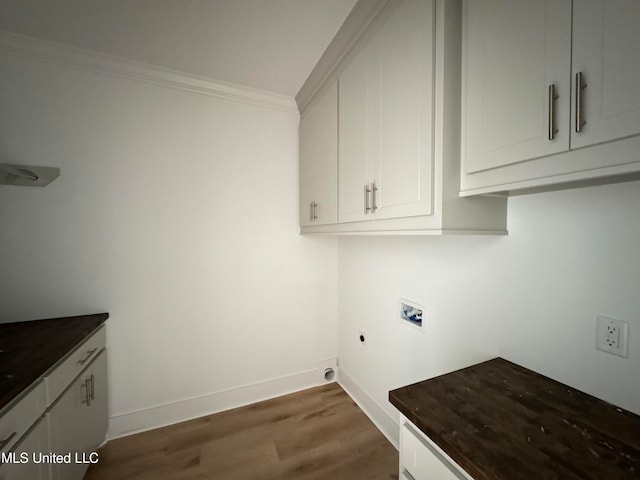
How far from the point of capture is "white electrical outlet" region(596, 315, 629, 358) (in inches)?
31.2

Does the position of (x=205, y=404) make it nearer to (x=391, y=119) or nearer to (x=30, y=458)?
(x=30, y=458)

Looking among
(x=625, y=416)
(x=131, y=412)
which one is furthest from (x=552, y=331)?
(x=131, y=412)

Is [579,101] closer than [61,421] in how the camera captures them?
Yes

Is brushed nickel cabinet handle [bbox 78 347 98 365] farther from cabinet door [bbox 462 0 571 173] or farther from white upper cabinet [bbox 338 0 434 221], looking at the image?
cabinet door [bbox 462 0 571 173]

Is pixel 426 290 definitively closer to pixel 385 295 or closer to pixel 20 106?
pixel 385 295

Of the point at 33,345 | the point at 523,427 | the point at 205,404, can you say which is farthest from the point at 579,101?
the point at 205,404

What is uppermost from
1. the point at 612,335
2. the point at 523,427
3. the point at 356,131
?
the point at 356,131

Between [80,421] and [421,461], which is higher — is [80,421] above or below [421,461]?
below

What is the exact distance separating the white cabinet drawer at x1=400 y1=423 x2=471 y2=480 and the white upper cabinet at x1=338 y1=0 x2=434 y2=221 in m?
0.78

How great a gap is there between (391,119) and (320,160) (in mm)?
777

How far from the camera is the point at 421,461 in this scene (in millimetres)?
803

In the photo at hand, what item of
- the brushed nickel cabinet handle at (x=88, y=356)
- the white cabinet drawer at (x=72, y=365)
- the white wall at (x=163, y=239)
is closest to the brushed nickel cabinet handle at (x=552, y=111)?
the white wall at (x=163, y=239)

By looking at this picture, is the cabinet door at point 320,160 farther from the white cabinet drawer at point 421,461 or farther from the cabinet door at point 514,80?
the white cabinet drawer at point 421,461

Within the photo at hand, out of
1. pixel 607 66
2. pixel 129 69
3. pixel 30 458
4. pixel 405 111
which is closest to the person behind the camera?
pixel 607 66
